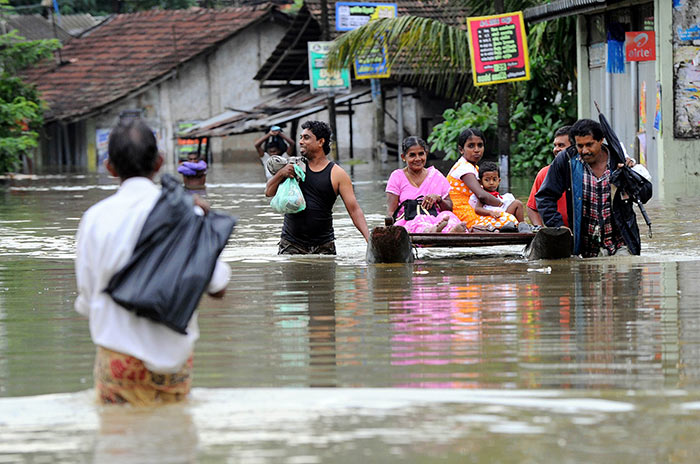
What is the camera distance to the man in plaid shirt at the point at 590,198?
9.46m

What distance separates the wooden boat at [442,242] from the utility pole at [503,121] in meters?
11.5

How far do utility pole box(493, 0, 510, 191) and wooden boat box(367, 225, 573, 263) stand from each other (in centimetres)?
1149

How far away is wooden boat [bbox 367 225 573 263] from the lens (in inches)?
397

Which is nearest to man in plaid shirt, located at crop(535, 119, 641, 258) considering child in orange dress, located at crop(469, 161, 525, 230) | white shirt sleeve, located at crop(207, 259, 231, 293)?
child in orange dress, located at crop(469, 161, 525, 230)

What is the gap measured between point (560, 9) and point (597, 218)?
1123 centimetres

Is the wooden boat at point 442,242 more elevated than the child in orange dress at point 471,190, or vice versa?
the child in orange dress at point 471,190

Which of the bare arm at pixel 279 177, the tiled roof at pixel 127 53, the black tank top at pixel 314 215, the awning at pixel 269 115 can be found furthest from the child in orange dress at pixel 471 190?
the tiled roof at pixel 127 53

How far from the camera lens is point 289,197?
9977mm

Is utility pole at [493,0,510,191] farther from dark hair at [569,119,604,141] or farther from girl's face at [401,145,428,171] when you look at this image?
dark hair at [569,119,604,141]

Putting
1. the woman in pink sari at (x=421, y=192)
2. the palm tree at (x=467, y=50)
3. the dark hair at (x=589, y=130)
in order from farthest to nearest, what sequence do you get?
the palm tree at (x=467, y=50) → the woman in pink sari at (x=421, y=192) → the dark hair at (x=589, y=130)

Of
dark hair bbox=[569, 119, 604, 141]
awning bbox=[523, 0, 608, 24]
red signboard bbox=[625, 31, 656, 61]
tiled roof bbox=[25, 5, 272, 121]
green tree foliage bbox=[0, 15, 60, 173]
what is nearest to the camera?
dark hair bbox=[569, 119, 604, 141]

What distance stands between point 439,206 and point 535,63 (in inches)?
557

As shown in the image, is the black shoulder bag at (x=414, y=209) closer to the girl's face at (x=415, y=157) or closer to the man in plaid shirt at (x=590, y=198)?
the girl's face at (x=415, y=157)

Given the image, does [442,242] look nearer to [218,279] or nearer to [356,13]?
Result: [218,279]
